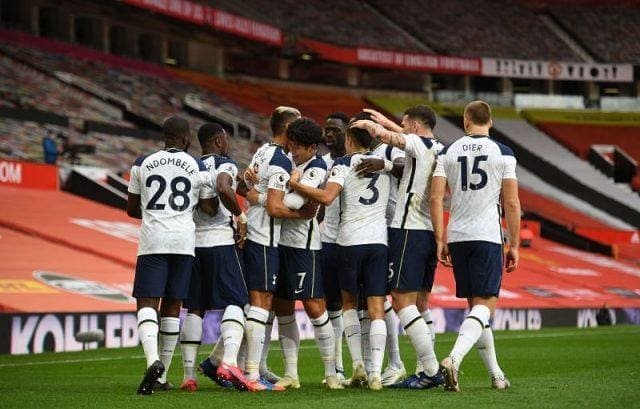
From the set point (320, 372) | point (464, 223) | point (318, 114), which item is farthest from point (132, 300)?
point (318, 114)

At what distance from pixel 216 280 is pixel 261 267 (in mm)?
405

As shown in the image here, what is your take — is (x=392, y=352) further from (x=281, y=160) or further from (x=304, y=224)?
(x=281, y=160)

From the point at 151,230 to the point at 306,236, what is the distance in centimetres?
122

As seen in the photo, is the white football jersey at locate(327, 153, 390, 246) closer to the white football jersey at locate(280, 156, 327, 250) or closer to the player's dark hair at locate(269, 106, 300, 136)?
the white football jersey at locate(280, 156, 327, 250)

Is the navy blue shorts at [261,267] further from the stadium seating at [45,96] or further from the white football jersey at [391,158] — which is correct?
the stadium seating at [45,96]

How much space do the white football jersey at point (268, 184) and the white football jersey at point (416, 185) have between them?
3.00ft

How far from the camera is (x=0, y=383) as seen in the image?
10.2 metres

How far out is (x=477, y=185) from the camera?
9.03 metres

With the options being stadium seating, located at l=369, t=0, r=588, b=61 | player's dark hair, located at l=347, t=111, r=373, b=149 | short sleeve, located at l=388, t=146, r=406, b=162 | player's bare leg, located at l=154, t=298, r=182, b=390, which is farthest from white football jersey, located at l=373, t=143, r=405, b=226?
stadium seating, located at l=369, t=0, r=588, b=61

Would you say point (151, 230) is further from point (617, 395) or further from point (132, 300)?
point (132, 300)

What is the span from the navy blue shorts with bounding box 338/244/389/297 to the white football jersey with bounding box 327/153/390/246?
0.06 m

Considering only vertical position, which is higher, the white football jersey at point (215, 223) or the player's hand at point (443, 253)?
the white football jersey at point (215, 223)

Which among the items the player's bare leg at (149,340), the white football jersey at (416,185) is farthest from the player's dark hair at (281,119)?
the player's bare leg at (149,340)

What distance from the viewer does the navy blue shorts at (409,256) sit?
9266 mm
